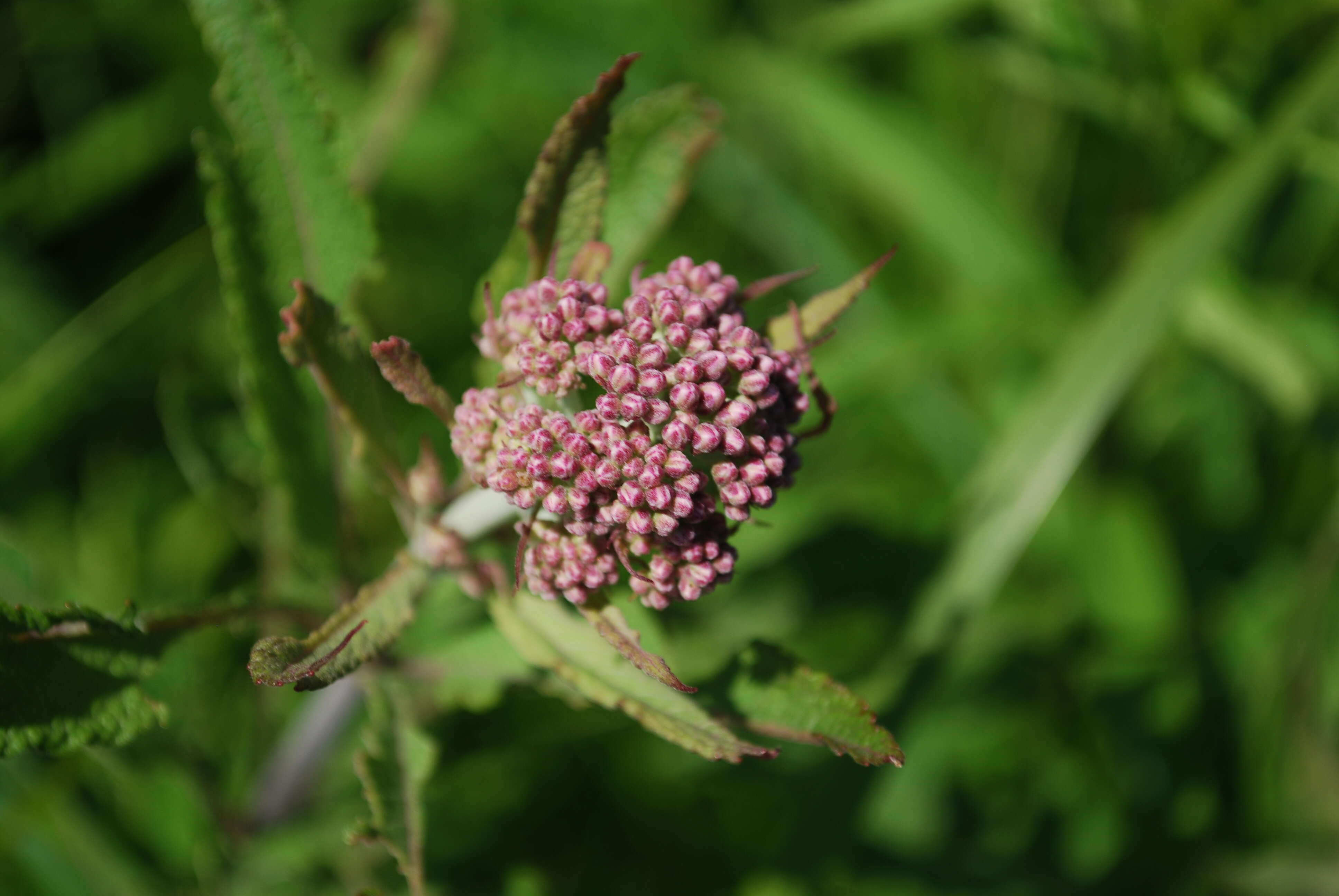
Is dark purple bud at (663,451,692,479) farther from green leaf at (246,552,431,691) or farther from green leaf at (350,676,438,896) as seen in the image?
green leaf at (350,676,438,896)

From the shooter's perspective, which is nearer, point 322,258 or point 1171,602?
point 322,258

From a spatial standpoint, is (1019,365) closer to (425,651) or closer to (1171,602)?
(1171,602)

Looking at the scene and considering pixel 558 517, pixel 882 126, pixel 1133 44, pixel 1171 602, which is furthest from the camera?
pixel 882 126

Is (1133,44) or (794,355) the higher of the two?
(1133,44)

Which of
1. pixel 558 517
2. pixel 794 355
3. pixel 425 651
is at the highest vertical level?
pixel 794 355

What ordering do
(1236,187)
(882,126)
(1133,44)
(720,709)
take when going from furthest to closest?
(882,126), (1133,44), (1236,187), (720,709)

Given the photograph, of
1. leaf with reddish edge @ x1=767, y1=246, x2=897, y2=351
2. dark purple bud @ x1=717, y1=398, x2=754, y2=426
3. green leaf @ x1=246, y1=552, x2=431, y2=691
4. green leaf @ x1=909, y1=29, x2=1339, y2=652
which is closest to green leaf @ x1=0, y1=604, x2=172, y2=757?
green leaf @ x1=246, y1=552, x2=431, y2=691

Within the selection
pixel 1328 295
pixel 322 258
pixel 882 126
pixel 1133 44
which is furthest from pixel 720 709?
pixel 1328 295
